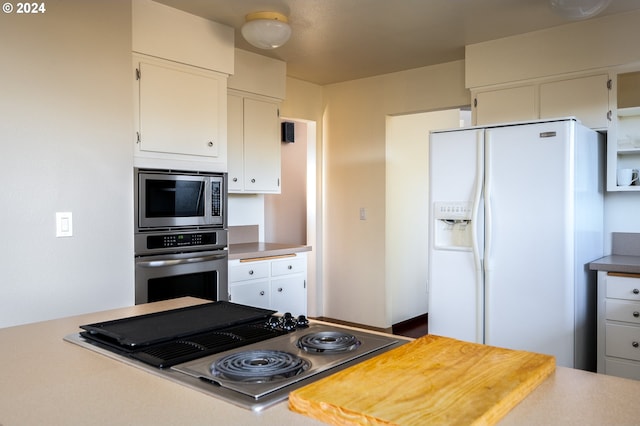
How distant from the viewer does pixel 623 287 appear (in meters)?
2.81

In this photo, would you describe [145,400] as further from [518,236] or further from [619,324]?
[619,324]

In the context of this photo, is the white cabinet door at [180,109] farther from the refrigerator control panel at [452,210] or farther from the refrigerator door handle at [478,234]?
the refrigerator door handle at [478,234]

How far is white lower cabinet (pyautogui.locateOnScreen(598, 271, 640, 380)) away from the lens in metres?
2.77

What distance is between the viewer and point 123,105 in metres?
2.68

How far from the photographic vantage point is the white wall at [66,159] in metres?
2.24

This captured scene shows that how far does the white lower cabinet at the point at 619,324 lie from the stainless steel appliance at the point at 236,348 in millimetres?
2085

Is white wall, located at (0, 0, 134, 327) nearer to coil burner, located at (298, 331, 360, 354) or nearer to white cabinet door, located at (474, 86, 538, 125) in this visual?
coil burner, located at (298, 331, 360, 354)

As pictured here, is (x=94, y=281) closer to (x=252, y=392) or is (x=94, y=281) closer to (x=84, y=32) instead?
(x=84, y=32)

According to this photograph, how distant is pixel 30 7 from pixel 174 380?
2080 millimetres

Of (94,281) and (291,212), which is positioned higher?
(291,212)

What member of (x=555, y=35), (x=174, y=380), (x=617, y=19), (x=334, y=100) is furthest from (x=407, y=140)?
(x=174, y=380)

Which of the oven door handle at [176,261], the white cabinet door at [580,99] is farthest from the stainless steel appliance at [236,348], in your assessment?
the white cabinet door at [580,99]

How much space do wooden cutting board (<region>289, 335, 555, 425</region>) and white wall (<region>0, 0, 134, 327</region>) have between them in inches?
74.4

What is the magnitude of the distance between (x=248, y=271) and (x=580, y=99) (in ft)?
8.39
